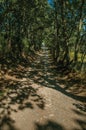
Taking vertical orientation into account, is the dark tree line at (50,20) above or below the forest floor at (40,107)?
above

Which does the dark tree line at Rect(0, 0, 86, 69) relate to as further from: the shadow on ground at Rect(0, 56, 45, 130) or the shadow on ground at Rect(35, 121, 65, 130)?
the shadow on ground at Rect(35, 121, 65, 130)

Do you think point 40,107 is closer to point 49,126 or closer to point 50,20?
point 49,126

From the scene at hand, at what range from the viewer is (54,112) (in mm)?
9117

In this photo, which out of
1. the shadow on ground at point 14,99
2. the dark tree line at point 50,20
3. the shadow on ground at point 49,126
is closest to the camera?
the shadow on ground at point 49,126

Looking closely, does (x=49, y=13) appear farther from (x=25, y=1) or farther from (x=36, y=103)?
(x=36, y=103)

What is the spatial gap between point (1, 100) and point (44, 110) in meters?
2.41

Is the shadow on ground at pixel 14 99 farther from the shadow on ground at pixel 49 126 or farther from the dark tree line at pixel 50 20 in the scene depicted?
the dark tree line at pixel 50 20

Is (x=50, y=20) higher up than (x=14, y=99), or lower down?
higher up

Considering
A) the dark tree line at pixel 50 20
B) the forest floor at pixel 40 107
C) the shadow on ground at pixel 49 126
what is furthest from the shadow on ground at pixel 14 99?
the dark tree line at pixel 50 20

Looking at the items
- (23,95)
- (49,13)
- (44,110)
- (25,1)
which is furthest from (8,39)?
(44,110)

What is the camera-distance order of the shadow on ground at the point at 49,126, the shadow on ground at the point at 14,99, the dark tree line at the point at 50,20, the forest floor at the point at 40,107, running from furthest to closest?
the dark tree line at the point at 50,20, the shadow on ground at the point at 14,99, the forest floor at the point at 40,107, the shadow on ground at the point at 49,126

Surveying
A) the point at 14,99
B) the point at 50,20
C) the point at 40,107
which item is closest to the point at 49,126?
the point at 40,107

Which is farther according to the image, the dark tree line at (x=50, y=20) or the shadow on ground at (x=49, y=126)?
the dark tree line at (x=50, y=20)

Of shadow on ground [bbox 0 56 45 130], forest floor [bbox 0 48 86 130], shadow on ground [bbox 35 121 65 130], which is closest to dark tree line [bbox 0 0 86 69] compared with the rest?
shadow on ground [bbox 0 56 45 130]
